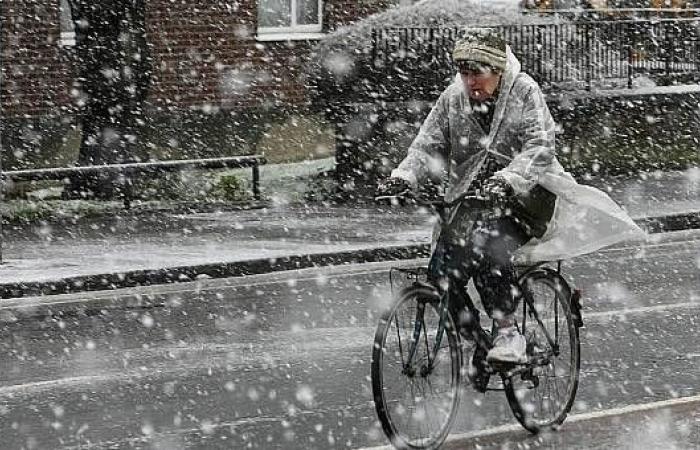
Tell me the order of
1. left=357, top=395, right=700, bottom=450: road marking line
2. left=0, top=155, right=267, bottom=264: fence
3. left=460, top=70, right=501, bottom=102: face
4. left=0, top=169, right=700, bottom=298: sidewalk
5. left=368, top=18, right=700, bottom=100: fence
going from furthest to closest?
left=368, top=18, right=700, bottom=100: fence → left=0, top=155, right=267, bottom=264: fence → left=0, top=169, right=700, bottom=298: sidewalk → left=357, top=395, right=700, bottom=450: road marking line → left=460, top=70, right=501, bottom=102: face

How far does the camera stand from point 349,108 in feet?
64.6

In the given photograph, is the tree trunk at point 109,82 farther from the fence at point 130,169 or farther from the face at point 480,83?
the face at point 480,83

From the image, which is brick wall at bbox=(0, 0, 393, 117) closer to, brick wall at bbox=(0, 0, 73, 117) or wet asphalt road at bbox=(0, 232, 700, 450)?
brick wall at bbox=(0, 0, 73, 117)

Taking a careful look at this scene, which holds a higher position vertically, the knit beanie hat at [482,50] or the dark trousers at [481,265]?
the knit beanie hat at [482,50]

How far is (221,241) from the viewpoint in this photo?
1539cm

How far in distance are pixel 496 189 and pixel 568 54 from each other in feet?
47.7

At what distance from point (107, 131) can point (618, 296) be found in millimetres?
8627

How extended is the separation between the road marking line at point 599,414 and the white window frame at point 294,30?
51.0 ft

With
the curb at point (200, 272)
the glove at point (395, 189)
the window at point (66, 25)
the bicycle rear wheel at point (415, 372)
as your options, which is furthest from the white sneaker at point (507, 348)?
the window at point (66, 25)

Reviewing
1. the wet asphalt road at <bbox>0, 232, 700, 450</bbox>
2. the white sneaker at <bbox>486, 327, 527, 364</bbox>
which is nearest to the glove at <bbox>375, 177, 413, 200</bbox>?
the white sneaker at <bbox>486, 327, 527, 364</bbox>

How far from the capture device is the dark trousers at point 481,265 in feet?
23.9

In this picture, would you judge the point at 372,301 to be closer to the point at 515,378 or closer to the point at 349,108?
the point at 515,378

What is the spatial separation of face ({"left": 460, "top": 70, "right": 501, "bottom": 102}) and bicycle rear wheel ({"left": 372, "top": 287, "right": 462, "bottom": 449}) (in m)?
0.90

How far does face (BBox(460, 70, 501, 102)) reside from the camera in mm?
7332
